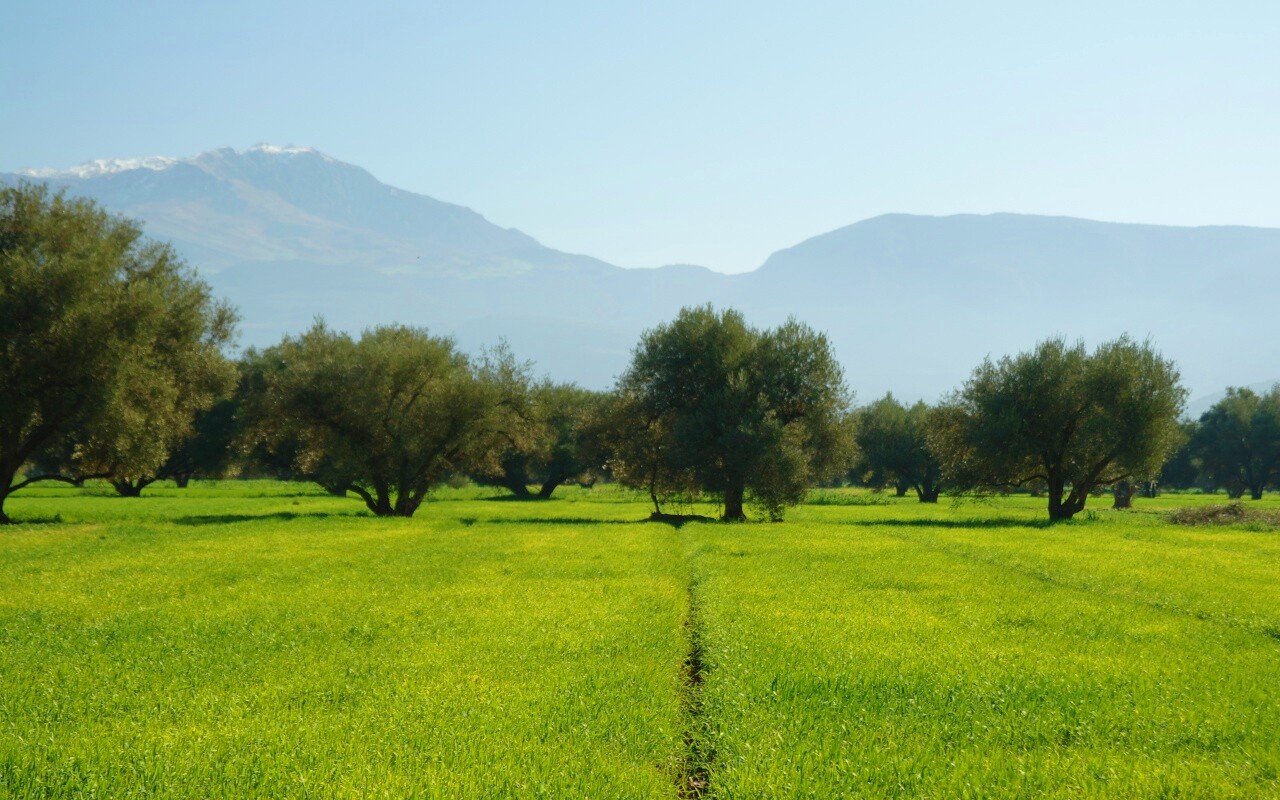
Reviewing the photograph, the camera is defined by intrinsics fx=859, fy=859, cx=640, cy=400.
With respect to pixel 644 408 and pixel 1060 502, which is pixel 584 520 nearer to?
pixel 644 408

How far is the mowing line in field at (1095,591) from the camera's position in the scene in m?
16.9

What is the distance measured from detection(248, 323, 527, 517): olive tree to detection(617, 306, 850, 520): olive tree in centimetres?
Result: 887

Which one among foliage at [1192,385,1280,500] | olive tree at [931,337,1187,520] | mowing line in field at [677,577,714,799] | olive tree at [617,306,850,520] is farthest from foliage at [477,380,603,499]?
foliage at [1192,385,1280,500]

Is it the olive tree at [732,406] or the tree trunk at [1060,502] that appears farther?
the tree trunk at [1060,502]

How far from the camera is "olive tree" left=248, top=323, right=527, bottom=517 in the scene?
160ft

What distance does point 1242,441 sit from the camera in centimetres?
9644

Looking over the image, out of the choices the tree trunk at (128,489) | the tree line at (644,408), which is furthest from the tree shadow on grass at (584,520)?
the tree trunk at (128,489)

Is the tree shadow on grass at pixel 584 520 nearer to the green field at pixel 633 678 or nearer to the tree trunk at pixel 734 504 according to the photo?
the tree trunk at pixel 734 504

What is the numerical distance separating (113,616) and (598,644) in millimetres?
9748

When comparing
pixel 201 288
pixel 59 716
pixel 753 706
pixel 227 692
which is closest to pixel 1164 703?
pixel 753 706

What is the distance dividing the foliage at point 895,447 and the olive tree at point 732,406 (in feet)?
143

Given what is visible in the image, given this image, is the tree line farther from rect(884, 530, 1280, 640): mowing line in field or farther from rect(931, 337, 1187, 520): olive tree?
rect(884, 530, 1280, 640): mowing line in field

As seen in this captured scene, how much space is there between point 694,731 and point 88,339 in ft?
121

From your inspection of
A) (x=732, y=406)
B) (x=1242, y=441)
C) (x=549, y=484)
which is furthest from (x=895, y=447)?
(x=732, y=406)
